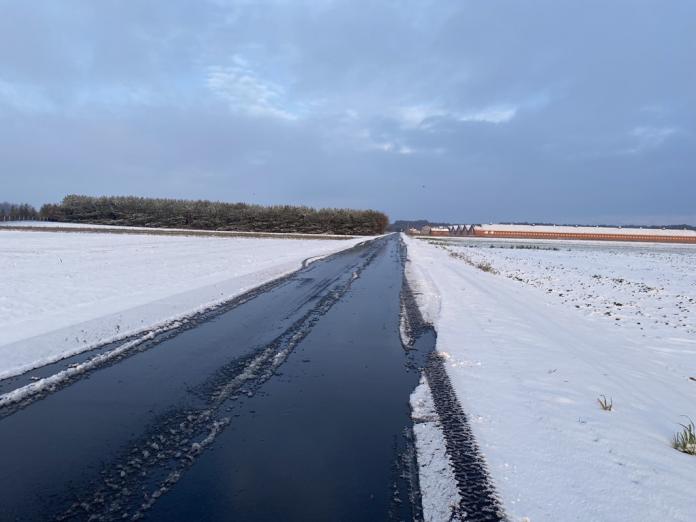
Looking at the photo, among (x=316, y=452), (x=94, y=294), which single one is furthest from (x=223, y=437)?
(x=94, y=294)

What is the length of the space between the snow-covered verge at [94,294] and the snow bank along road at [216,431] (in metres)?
0.91

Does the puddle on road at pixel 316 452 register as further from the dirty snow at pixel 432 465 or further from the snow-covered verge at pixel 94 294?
the snow-covered verge at pixel 94 294

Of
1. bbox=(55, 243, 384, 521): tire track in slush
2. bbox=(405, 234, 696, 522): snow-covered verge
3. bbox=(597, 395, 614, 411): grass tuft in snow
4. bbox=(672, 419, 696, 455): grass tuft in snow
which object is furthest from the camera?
bbox=(597, 395, 614, 411): grass tuft in snow

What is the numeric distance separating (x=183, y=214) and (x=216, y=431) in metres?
66.6

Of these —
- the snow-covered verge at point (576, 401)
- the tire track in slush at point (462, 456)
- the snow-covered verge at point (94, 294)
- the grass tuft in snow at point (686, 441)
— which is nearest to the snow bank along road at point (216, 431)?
the tire track in slush at point (462, 456)

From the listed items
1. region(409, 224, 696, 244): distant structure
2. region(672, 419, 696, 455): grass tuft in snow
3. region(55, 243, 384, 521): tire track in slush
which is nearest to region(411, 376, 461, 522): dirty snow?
region(55, 243, 384, 521): tire track in slush

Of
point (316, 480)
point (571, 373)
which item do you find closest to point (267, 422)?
point (316, 480)

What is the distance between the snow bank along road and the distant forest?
61.1m

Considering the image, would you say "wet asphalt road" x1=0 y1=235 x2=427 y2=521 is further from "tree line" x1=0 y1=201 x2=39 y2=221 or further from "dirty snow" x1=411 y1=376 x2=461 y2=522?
"tree line" x1=0 y1=201 x2=39 y2=221

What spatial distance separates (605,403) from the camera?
5375 millimetres

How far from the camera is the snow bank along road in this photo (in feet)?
10.6

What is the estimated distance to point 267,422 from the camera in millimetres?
4594

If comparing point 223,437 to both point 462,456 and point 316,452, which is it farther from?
point 462,456

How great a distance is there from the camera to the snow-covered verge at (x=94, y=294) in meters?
7.51
